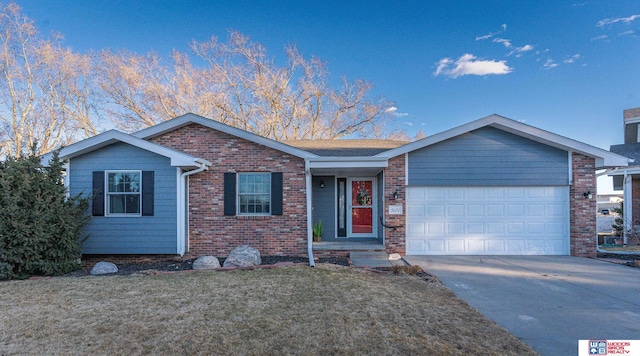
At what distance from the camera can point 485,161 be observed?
8.58 m

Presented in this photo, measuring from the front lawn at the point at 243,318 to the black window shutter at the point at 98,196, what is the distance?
1.96 m

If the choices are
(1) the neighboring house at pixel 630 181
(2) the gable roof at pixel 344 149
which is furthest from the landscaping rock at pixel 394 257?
(1) the neighboring house at pixel 630 181

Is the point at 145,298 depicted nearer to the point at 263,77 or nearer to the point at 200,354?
the point at 200,354

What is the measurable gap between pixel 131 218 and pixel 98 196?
93 centimetres

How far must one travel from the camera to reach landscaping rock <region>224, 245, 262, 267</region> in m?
7.30

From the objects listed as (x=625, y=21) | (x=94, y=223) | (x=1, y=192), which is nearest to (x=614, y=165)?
(x=625, y=21)

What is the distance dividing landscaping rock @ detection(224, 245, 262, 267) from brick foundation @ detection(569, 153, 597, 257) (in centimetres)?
821

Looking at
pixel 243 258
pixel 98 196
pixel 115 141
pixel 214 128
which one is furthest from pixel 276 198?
pixel 98 196

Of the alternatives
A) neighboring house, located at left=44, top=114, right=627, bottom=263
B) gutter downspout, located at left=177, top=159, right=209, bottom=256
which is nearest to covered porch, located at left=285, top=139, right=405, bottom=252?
neighboring house, located at left=44, top=114, right=627, bottom=263

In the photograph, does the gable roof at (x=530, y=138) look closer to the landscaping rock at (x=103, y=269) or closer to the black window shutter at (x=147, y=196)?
the black window shutter at (x=147, y=196)

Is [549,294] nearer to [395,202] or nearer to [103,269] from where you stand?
[395,202]

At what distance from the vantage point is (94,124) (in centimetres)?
2025

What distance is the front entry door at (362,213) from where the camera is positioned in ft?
33.0

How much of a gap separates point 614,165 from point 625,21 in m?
5.07
